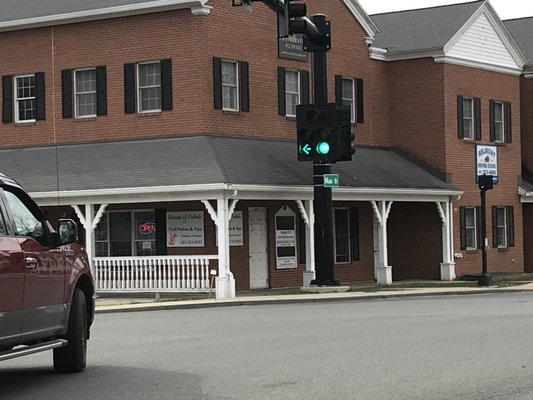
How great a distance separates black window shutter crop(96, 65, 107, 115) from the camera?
3303 cm

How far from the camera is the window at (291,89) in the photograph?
34.4 meters

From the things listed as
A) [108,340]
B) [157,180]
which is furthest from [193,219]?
[108,340]

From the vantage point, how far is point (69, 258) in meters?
12.0

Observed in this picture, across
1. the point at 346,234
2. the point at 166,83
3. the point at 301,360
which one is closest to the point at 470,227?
the point at 346,234

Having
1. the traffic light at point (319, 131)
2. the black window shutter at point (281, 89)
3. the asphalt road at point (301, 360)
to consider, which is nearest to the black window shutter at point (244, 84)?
the black window shutter at point (281, 89)

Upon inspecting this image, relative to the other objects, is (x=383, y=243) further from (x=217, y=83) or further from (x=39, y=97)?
(x=39, y=97)

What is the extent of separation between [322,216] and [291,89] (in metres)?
6.67

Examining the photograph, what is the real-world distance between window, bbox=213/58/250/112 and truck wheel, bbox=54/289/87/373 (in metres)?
20.3

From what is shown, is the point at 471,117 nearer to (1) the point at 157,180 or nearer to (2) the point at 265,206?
(2) the point at 265,206

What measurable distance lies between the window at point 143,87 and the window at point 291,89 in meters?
3.85

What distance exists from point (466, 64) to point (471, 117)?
1850 mm

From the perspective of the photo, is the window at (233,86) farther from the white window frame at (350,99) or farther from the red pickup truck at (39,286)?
the red pickup truck at (39,286)

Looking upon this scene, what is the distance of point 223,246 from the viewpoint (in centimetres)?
2952

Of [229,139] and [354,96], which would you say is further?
[354,96]
